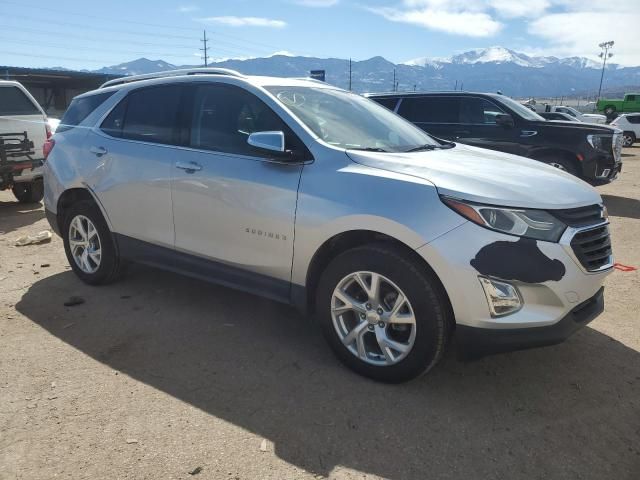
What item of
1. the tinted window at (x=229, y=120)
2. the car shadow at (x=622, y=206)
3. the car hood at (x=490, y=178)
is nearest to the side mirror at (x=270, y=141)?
the tinted window at (x=229, y=120)

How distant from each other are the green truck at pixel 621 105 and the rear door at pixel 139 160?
41.6m

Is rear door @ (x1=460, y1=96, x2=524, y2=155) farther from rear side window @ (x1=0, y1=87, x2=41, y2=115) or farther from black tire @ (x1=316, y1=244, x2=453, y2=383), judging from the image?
rear side window @ (x1=0, y1=87, x2=41, y2=115)

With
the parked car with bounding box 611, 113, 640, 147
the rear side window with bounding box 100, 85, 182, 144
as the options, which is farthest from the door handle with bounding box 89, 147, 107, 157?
the parked car with bounding box 611, 113, 640, 147

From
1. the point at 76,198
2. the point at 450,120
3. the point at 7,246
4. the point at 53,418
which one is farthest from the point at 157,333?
the point at 450,120

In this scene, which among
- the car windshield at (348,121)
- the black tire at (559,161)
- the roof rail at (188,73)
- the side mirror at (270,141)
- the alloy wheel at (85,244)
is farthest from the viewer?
the black tire at (559,161)

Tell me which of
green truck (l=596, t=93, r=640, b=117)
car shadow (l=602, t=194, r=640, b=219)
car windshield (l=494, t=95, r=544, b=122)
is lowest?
car shadow (l=602, t=194, r=640, b=219)

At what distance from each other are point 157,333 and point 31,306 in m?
1.33

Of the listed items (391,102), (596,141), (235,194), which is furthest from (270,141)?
(596,141)

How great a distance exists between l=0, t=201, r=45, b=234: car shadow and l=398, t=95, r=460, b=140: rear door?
6396mm

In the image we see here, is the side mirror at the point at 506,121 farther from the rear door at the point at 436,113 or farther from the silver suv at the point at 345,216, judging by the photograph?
the silver suv at the point at 345,216

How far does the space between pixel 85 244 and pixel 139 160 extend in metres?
1.12

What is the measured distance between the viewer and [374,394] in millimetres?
2975

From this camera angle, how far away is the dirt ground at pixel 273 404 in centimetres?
243

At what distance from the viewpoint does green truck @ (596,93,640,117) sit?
37688 millimetres
